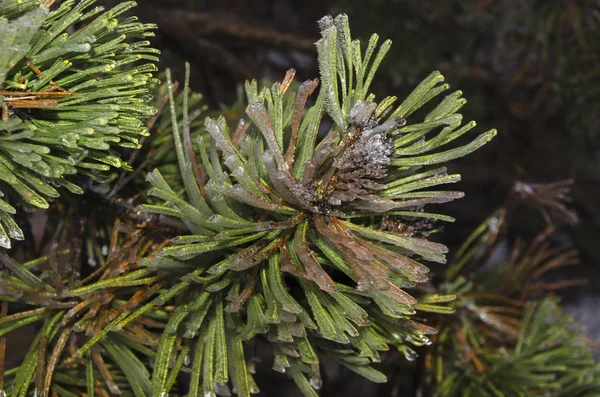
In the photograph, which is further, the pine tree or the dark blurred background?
the dark blurred background

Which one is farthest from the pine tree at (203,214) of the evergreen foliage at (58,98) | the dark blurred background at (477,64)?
the dark blurred background at (477,64)

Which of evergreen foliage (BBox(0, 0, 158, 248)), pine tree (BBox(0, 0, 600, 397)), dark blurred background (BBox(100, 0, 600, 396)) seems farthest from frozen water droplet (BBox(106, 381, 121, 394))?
dark blurred background (BBox(100, 0, 600, 396))

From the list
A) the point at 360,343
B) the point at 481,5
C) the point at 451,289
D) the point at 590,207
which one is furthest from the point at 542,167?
the point at 360,343

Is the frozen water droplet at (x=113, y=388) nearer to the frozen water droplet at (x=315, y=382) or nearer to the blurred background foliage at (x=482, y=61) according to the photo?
the frozen water droplet at (x=315, y=382)

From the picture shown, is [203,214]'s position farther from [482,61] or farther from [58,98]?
[482,61]

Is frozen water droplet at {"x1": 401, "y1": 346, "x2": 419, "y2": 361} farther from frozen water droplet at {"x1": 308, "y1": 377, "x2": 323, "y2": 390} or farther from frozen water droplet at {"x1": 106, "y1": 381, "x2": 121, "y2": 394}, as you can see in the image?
frozen water droplet at {"x1": 106, "y1": 381, "x2": 121, "y2": 394}

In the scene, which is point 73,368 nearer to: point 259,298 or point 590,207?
point 259,298
